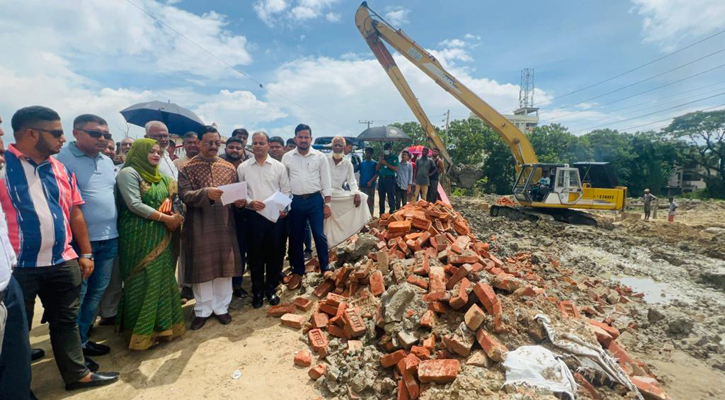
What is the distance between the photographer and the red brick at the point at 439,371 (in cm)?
210

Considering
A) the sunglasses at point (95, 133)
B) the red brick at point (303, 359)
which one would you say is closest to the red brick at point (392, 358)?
the red brick at point (303, 359)

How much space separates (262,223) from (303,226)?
1.75 feet

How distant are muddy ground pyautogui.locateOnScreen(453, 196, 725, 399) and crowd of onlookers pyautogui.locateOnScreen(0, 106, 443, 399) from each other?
11.1ft

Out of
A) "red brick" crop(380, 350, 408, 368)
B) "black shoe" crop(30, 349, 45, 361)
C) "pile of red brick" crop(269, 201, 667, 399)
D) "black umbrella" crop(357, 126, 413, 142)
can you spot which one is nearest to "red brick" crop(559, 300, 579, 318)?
"pile of red brick" crop(269, 201, 667, 399)

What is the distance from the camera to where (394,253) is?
388cm

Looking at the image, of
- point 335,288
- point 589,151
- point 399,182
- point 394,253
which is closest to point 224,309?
point 335,288

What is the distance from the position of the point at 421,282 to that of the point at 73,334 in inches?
104

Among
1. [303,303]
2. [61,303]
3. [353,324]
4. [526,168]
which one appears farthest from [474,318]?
[526,168]

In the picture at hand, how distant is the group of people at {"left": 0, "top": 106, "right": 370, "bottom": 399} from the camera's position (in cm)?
199

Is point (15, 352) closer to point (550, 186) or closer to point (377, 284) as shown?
point (377, 284)

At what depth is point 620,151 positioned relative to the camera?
26.0m

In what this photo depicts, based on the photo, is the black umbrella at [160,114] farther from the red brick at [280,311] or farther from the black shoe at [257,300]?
the red brick at [280,311]

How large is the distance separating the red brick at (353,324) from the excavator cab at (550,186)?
9.11 meters

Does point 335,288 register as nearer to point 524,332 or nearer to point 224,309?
point 224,309
